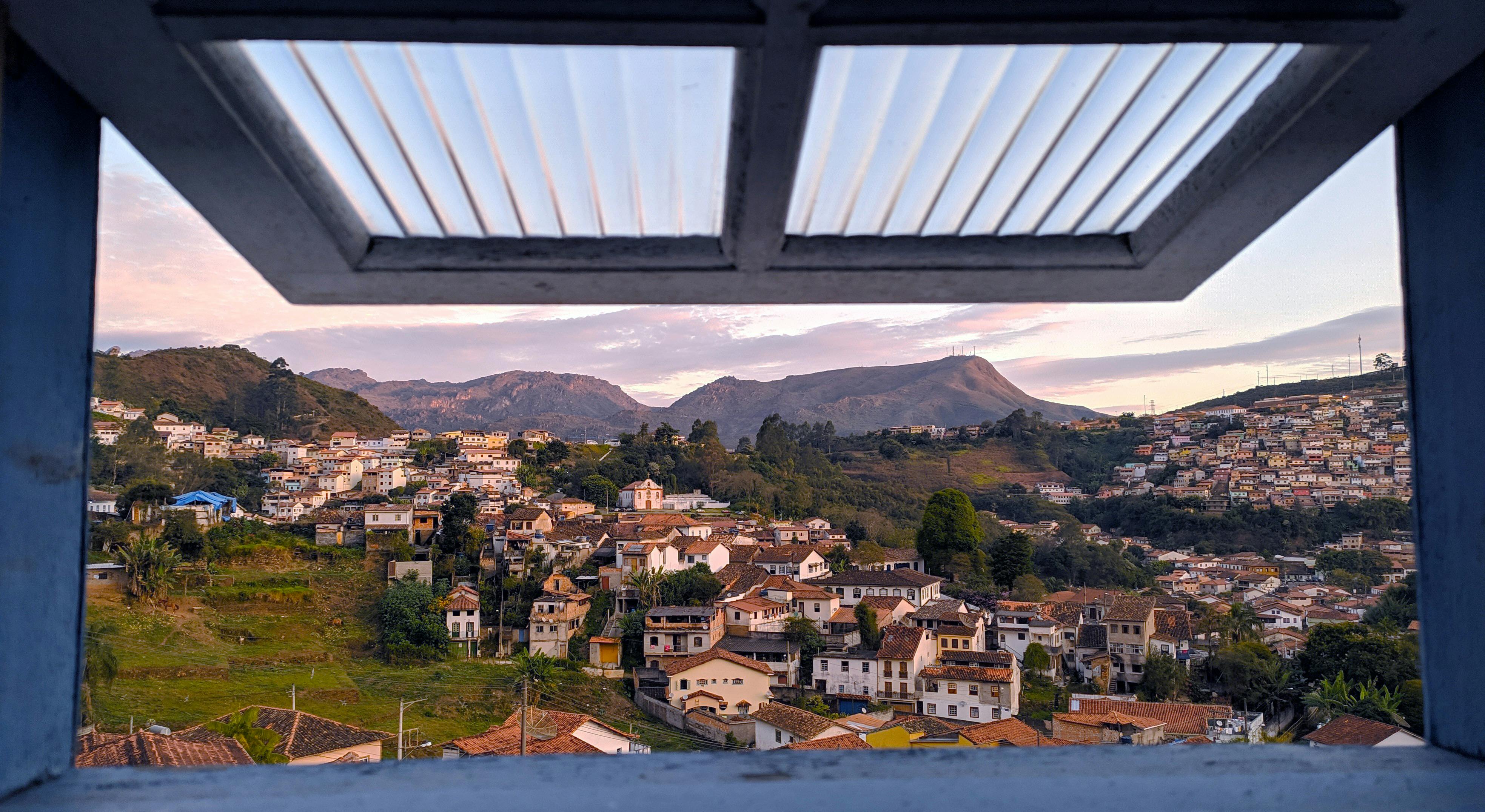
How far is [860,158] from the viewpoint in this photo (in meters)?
0.97

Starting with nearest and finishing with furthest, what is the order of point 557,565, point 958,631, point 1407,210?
point 1407,210 → point 958,631 → point 557,565

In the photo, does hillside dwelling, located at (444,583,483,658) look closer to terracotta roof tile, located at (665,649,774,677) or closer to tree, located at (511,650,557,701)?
tree, located at (511,650,557,701)

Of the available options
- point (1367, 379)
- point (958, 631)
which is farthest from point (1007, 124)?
point (1367, 379)

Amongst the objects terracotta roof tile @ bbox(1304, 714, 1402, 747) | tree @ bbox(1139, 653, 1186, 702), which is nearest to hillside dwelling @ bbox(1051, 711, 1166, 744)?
terracotta roof tile @ bbox(1304, 714, 1402, 747)

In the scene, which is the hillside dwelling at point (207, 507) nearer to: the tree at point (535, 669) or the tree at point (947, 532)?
the tree at point (535, 669)

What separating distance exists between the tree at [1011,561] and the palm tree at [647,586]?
27.4 ft

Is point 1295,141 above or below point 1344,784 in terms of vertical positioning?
above

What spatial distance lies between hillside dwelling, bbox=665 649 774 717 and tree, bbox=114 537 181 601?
581 inches

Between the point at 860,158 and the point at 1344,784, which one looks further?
the point at 860,158

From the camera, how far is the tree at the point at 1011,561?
67.7 ft

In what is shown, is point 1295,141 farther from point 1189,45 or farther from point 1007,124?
point 1007,124

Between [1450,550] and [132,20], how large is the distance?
131 centimetres

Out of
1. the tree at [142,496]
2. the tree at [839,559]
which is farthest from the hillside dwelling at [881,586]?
the tree at [142,496]

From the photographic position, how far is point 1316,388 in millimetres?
26859
